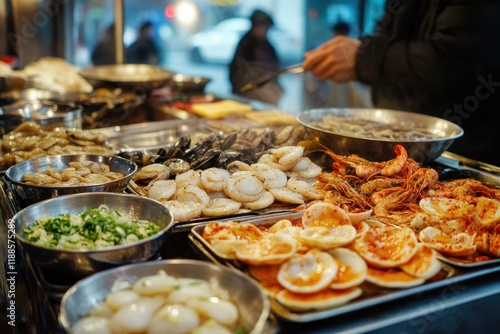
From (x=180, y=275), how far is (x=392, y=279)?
0.72 m

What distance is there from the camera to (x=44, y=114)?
416 cm

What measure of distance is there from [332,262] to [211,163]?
1.22 metres

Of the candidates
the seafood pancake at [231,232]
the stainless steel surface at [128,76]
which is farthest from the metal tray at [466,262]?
the stainless steel surface at [128,76]

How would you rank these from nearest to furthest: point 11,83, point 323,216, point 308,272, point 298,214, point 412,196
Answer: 1. point 308,272
2. point 323,216
3. point 298,214
4. point 412,196
5. point 11,83

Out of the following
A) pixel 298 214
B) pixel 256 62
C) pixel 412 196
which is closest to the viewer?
pixel 298 214

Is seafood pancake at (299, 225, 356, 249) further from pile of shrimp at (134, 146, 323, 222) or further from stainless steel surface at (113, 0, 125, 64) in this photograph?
stainless steel surface at (113, 0, 125, 64)

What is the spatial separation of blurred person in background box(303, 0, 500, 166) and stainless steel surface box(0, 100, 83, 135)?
6.26 ft

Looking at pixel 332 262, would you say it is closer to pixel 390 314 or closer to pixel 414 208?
pixel 390 314

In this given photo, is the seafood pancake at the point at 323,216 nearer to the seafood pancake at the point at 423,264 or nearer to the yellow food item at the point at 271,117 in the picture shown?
the seafood pancake at the point at 423,264

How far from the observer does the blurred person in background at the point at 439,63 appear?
3.89 metres

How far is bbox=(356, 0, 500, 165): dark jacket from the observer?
12.7 feet

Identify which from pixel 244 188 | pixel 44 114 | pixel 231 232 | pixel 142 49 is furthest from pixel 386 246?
pixel 142 49

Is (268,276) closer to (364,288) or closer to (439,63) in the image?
(364,288)

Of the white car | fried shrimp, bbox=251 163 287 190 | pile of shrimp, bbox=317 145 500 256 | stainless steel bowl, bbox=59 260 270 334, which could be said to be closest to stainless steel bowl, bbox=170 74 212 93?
pile of shrimp, bbox=317 145 500 256
